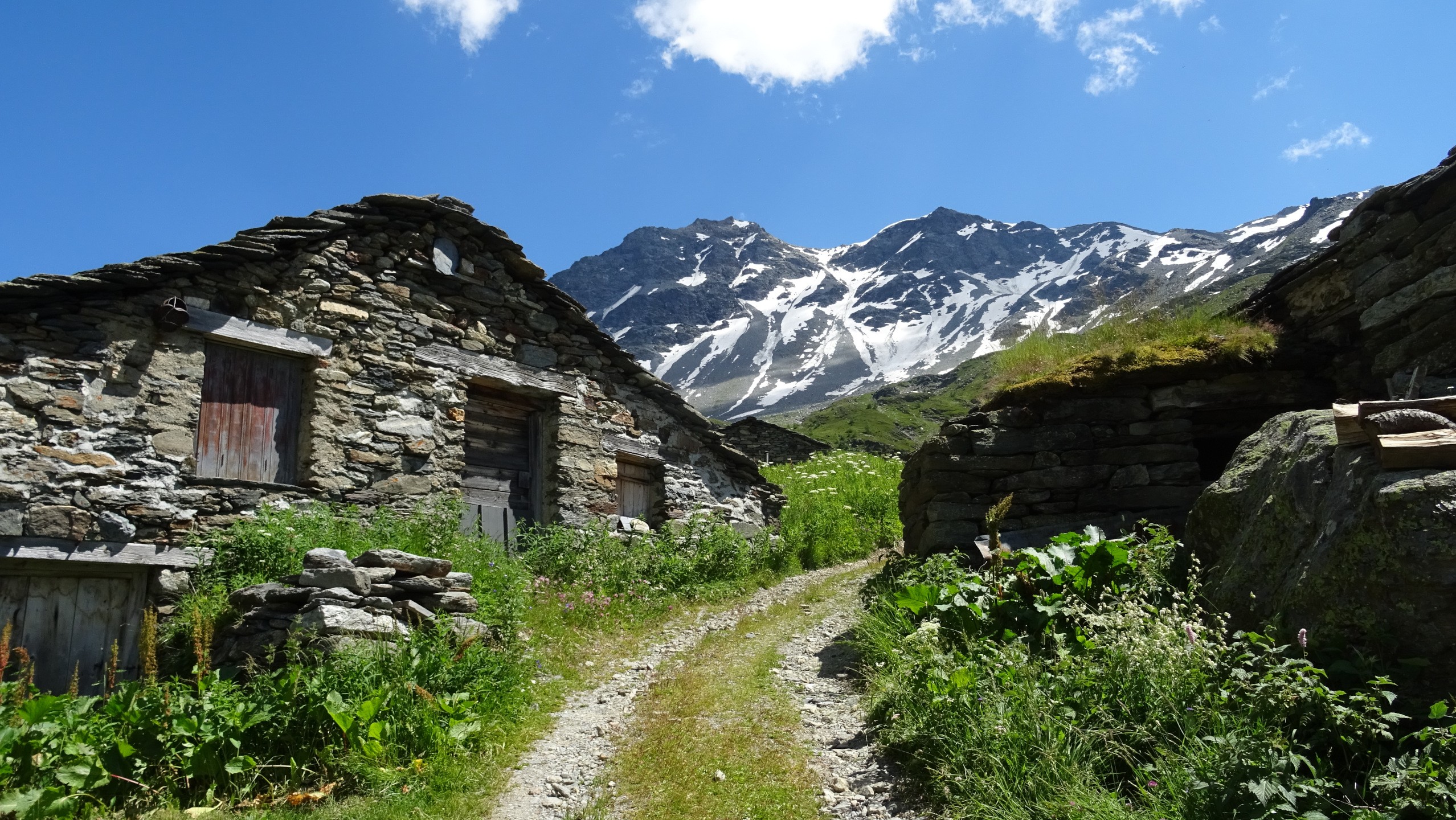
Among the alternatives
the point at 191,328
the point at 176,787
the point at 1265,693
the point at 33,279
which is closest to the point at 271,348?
the point at 191,328

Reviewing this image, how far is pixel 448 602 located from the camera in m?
6.77

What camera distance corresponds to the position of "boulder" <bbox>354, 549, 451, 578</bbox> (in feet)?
21.5

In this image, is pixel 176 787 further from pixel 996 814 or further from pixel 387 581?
pixel 996 814

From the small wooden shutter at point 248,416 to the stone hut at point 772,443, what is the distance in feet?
55.8

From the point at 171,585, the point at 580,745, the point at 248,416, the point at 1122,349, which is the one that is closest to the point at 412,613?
the point at 580,745

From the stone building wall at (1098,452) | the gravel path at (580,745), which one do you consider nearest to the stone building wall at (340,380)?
the gravel path at (580,745)

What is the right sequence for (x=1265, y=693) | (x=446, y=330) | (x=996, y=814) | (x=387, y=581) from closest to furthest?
(x=1265, y=693) → (x=996, y=814) → (x=387, y=581) → (x=446, y=330)

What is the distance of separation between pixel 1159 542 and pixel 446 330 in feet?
28.5

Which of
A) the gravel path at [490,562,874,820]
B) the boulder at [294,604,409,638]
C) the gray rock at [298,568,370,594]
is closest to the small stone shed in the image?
the gray rock at [298,568,370,594]

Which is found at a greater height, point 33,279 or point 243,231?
point 243,231

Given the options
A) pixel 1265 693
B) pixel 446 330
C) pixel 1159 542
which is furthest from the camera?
pixel 446 330

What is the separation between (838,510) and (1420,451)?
1240 cm

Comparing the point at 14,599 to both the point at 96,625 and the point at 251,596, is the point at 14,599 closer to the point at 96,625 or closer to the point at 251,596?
Result: the point at 96,625

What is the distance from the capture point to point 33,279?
748 centimetres
